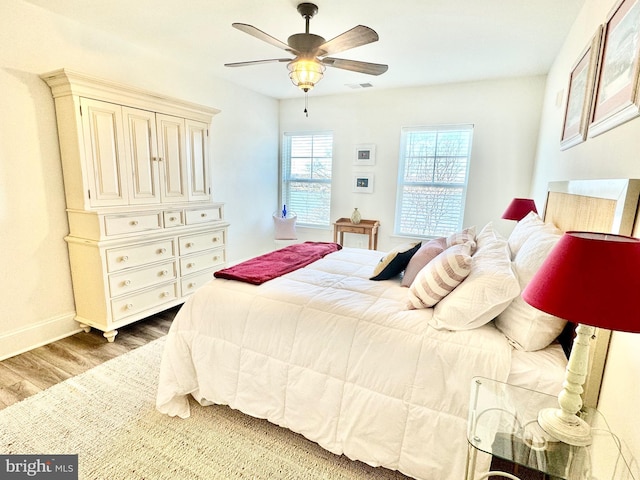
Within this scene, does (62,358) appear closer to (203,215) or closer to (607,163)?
(203,215)

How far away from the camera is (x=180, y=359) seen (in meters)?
1.89

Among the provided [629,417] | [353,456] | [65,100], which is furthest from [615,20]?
[65,100]

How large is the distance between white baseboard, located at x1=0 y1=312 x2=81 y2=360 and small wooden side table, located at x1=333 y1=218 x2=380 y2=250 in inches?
121

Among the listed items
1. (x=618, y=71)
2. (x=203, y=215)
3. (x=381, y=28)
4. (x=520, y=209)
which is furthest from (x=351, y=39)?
(x=203, y=215)

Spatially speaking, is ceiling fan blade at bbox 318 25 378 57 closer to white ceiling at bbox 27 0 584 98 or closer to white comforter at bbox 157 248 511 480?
white ceiling at bbox 27 0 584 98

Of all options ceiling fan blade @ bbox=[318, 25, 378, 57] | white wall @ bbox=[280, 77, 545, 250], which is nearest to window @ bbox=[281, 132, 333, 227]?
white wall @ bbox=[280, 77, 545, 250]

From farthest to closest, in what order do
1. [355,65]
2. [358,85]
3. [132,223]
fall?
[358,85] < [132,223] < [355,65]

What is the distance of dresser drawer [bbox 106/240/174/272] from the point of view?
102 inches

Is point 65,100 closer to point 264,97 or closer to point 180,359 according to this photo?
point 180,359

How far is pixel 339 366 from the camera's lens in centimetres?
152

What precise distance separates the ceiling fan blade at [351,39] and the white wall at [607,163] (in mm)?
1183

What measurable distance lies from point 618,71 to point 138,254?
3237 mm

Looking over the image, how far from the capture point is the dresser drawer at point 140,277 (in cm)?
263

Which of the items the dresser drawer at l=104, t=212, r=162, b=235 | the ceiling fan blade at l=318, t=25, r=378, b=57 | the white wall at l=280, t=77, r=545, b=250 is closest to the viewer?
the ceiling fan blade at l=318, t=25, r=378, b=57
